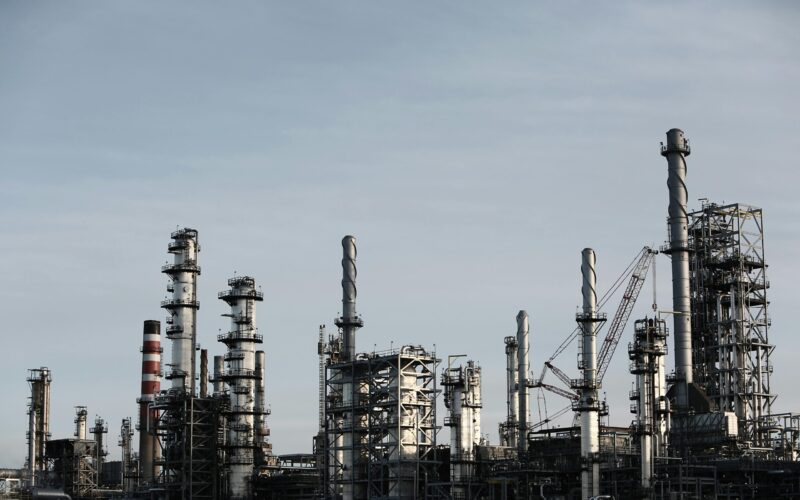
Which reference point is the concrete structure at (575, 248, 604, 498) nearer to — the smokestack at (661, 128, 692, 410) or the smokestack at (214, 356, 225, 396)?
the smokestack at (661, 128, 692, 410)

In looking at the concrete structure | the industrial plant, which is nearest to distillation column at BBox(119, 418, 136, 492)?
the industrial plant

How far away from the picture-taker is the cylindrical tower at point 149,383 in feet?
487

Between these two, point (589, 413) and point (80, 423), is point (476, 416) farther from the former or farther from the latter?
point (80, 423)

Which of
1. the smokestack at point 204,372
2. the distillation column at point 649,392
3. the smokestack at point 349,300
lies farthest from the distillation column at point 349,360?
the smokestack at point 204,372

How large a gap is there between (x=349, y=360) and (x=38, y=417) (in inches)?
2231

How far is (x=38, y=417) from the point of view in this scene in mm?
164125

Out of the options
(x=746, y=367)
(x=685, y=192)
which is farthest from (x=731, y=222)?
(x=746, y=367)

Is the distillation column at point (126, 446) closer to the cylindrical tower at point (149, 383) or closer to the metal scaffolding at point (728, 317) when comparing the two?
the cylindrical tower at point (149, 383)

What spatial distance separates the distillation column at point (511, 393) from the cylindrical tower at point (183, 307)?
1382 inches

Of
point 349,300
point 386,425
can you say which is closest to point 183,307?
point 349,300

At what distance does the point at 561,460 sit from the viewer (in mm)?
118875

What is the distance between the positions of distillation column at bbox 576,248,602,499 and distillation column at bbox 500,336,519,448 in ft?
73.4

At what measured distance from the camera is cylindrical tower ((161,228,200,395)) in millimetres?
139000

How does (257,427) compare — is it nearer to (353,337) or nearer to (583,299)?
(353,337)
